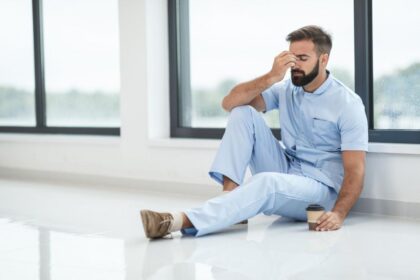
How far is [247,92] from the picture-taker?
344 centimetres

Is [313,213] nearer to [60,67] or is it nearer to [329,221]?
[329,221]

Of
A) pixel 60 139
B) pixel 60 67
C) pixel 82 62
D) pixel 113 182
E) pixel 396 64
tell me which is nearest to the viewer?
pixel 396 64

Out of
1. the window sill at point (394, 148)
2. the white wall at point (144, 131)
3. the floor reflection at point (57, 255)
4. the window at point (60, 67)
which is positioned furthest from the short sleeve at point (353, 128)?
the window at point (60, 67)

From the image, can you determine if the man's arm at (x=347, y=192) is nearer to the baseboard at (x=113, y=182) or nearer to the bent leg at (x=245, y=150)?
the bent leg at (x=245, y=150)

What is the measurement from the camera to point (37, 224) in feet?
11.6

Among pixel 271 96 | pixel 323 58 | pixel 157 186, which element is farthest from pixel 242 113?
pixel 157 186

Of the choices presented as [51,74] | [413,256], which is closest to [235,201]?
[413,256]

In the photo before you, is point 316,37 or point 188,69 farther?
point 188,69

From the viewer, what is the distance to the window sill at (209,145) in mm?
3463

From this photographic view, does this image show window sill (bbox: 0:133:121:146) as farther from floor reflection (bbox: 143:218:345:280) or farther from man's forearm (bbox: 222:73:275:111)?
floor reflection (bbox: 143:218:345:280)

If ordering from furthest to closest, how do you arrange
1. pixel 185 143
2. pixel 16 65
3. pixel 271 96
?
pixel 16 65 < pixel 185 143 < pixel 271 96

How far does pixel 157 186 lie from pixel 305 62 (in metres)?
1.89

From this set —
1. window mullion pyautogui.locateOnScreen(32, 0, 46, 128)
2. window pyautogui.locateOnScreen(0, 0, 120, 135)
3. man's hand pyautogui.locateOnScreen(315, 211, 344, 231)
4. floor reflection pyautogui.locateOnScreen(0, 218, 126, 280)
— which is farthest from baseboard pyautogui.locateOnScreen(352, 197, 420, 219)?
window mullion pyautogui.locateOnScreen(32, 0, 46, 128)

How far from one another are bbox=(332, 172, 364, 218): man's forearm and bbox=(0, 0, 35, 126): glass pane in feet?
12.7
